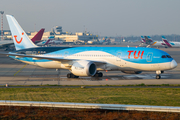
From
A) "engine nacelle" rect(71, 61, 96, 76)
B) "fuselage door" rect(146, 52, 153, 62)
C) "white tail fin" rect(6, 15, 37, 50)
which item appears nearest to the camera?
"engine nacelle" rect(71, 61, 96, 76)

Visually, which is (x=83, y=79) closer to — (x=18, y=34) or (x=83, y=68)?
(x=83, y=68)

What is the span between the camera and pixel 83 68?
2953 centimetres

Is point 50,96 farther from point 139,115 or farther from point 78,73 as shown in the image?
point 78,73

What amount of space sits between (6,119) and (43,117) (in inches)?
73.1

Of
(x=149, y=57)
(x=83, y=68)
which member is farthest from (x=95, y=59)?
(x=149, y=57)

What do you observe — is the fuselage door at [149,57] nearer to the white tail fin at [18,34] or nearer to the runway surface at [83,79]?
the runway surface at [83,79]

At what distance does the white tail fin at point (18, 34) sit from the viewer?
35.9 metres

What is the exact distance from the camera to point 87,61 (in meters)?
30.8

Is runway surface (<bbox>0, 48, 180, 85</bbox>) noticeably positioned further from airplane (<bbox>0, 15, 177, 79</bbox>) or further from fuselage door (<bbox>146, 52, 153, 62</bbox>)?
fuselage door (<bbox>146, 52, 153, 62</bbox>)

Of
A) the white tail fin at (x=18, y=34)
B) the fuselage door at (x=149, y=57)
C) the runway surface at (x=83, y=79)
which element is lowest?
the runway surface at (x=83, y=79)

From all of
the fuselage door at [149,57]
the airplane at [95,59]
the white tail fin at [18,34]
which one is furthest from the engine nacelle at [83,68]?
the white tail fin at [18,34]

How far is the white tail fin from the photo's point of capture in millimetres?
35875

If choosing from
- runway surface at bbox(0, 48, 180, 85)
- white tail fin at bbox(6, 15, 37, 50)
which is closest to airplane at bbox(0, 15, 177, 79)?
white tail fin at bbox(6, 15, 37, 50)

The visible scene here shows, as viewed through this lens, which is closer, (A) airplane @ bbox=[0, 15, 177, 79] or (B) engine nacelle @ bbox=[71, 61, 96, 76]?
(B) engine nacelle @ bbox=[71, 61, 96, 76]
